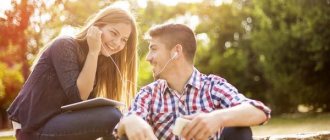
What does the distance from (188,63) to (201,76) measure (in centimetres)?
14

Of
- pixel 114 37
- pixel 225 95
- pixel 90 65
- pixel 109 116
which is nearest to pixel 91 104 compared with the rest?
pixel 109 116

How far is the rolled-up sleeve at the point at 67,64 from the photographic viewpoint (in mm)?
3469

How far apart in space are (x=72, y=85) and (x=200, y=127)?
1.28 meters

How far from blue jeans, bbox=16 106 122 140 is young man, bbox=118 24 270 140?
61 centimetres

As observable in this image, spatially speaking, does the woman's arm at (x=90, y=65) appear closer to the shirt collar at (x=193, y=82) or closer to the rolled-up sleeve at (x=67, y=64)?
the rolled-up sleeve at (x=67, y=64)

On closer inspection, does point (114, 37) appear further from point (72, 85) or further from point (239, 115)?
point (239, 115)

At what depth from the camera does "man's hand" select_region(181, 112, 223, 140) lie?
2432 millimetres

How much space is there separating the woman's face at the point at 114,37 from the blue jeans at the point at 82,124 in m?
0.54

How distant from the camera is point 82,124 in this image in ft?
11.3

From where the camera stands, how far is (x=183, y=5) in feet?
79.0

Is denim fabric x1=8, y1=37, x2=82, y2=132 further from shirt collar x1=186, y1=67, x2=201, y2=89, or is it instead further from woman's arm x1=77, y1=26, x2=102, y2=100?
shirt collar x1=186, y1=67, x2=201, y2=89

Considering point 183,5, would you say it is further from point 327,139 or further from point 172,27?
point 172,27

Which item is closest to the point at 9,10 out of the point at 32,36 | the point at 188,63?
the point at 32,36

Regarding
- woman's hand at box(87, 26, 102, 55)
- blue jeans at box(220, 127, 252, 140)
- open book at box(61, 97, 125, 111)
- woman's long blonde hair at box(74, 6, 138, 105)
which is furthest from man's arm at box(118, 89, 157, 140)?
woman's long blonde hair at box(74, 6, 138, 105)
